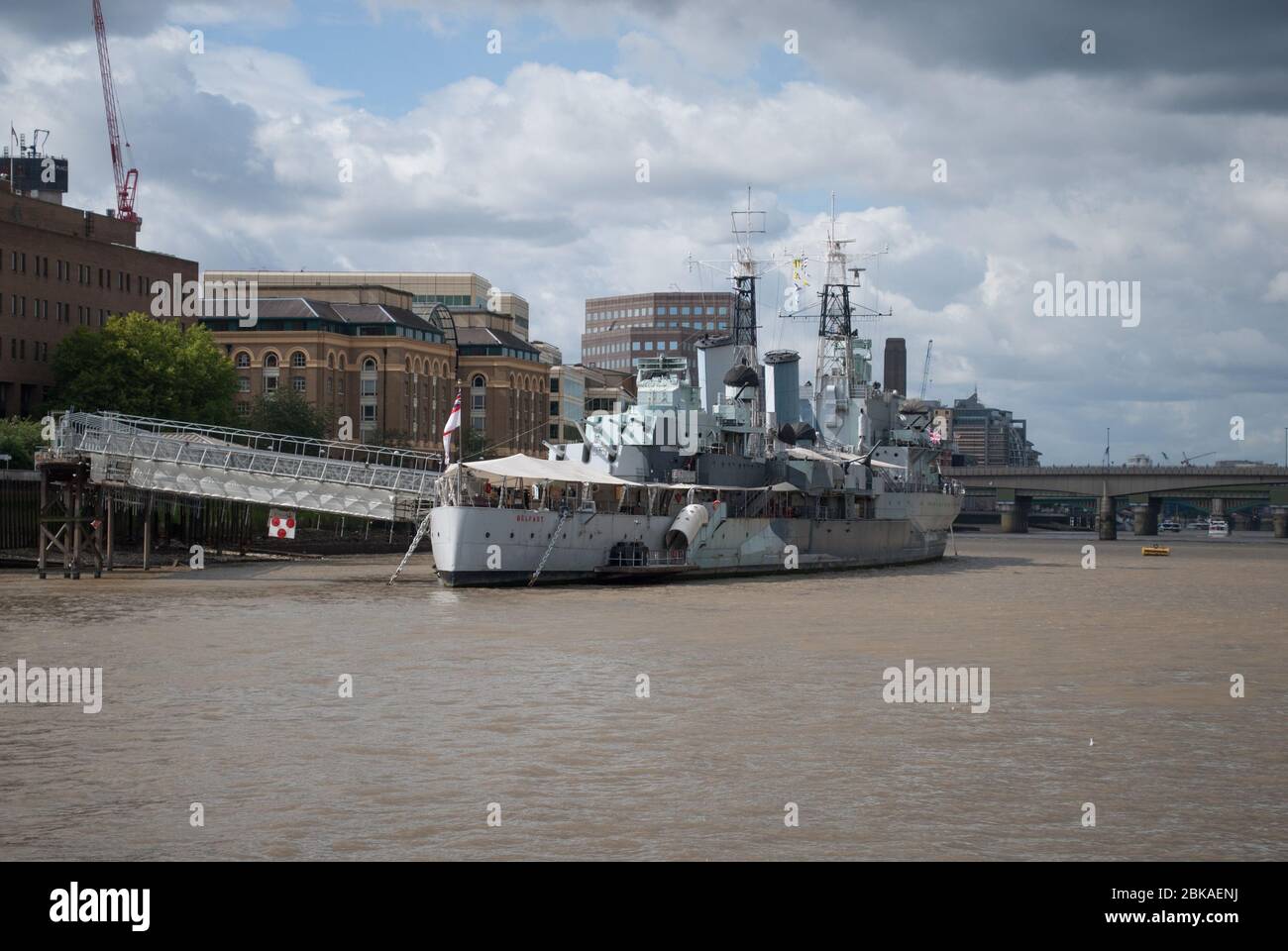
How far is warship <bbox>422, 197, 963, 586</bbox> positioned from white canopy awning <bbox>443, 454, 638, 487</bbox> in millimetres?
98

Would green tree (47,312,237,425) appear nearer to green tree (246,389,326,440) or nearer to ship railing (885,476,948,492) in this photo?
green tree (246,389,326,440)

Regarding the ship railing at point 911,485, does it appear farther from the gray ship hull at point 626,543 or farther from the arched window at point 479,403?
the arched window at point 479,403

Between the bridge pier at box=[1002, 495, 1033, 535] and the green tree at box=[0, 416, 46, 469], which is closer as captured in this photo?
the green tree at box=[0, 416, 46, 469]

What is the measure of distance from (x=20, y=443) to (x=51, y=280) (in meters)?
24.7

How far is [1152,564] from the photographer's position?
89.9 metres

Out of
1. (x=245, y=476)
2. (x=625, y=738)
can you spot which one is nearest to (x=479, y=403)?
(x=245, y=476)

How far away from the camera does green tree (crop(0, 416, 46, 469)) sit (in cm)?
7181

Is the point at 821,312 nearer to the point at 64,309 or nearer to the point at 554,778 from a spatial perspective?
the point at 64,309

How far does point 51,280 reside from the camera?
307 ft

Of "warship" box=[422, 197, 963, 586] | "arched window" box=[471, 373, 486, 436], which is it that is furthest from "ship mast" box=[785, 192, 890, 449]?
"arched window" box=[471, 373, 486, 436]

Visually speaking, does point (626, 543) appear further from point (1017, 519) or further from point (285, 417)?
point (1017, 519)

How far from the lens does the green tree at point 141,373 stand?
8488cm

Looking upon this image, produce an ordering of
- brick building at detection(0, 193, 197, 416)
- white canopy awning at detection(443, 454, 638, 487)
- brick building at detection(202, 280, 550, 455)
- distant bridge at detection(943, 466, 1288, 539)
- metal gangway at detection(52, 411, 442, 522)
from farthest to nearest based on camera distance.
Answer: distant bridge at detection(943, 466, 1288, 539) → brick building at detection(202, 280, 550, 455) → brick building at detection(0, 193, 197, 416) → metal gangway at detection(52, 411, 442, 522) → white canopy awning at detection(443, 454, 638, 487)
